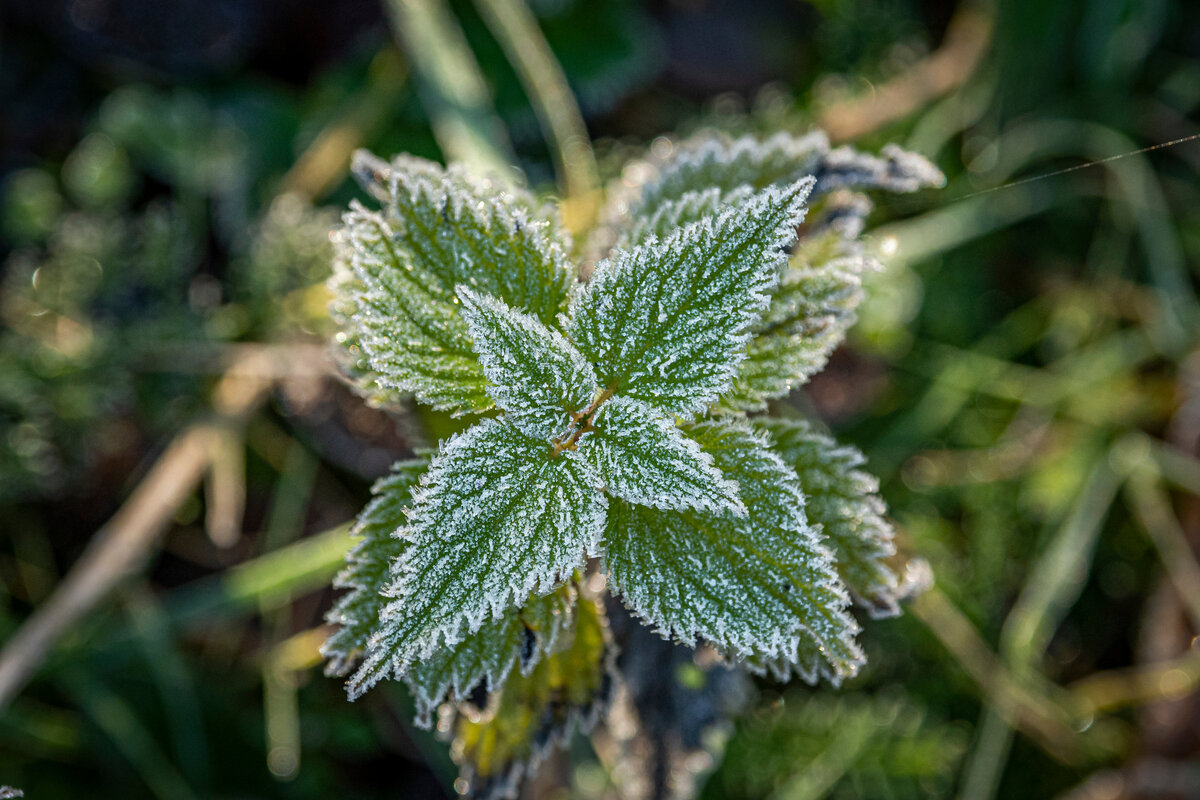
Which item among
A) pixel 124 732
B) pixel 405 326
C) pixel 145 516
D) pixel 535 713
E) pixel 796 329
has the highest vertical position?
pixel 405 326

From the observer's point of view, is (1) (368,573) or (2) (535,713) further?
(2) (535,713)

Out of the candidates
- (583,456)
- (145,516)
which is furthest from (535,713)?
(145,516)

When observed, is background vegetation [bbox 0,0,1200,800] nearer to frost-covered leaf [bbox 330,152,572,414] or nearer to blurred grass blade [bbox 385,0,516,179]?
blurred grass blade [bbox 385,0,516,179]

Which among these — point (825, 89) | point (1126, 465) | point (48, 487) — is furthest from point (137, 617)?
point (1126, 465)

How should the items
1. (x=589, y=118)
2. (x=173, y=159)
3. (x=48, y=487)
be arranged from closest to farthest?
(x=48, y=487), (x=173, y=159), (x=589, y=118)

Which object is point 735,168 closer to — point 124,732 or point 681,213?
point 681,213

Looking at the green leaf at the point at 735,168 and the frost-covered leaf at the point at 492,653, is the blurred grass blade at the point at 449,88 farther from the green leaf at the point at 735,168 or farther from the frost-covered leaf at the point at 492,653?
the frost-covered leaf at the point at 492,653

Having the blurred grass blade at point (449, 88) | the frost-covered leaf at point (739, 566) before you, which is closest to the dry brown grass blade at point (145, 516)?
the blurred grass blade at point (449, 88)

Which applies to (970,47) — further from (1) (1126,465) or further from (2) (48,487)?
(2) (48,487)
